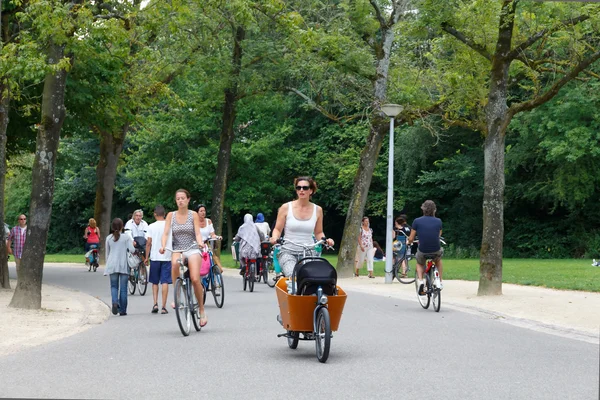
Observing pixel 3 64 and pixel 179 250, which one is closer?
pixel 179 250

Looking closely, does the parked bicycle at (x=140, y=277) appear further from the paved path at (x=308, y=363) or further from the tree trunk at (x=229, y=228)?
the tree trunk at (x=229, y=228)

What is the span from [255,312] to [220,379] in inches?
302

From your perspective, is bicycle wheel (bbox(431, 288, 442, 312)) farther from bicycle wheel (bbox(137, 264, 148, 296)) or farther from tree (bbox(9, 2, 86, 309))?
bicycle wheel (bbox(137, 264, 148, 296))

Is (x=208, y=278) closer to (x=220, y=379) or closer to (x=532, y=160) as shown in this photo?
(x=220, y=379)

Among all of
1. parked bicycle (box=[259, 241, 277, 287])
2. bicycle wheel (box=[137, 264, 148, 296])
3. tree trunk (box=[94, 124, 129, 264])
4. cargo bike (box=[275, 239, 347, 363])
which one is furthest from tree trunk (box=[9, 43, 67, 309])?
tree trunk (box=[94, 124, 129, 264])

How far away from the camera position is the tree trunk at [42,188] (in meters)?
16.2

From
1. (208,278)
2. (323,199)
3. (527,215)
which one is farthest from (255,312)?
(323,199)

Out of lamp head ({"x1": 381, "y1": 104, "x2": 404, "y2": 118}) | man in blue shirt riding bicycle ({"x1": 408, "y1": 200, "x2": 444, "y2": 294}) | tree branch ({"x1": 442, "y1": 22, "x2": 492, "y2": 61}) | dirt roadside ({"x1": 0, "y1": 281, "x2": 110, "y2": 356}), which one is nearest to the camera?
dirt roadside ({"x1": 0, "y1": 281, "x2": 110, "y2": 356})

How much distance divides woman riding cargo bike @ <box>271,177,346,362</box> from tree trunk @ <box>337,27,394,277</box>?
18.7 meters

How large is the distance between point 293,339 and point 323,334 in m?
1.17

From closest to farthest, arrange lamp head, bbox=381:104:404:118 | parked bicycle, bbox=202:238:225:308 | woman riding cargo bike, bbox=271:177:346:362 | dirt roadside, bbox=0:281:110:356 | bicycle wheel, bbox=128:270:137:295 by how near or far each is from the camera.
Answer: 1. woman riding cargo bike, bbox=271:177:346:362
2. dirt roadside, bbox=0:281:110:356
3. parked bicycle, bbox=202:238:225:308
4. bicycle wheel, bbox=128:270:137:295
5. lamp head, bbox=381:104:404:118

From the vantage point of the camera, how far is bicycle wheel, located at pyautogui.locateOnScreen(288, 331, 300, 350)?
35.1 feet

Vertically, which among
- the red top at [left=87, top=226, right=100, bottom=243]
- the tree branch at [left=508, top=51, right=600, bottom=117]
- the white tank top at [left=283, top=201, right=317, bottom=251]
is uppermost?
the tree branch at [left=508, top=51, right=600, bottom=117]

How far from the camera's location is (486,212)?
19.3 m
